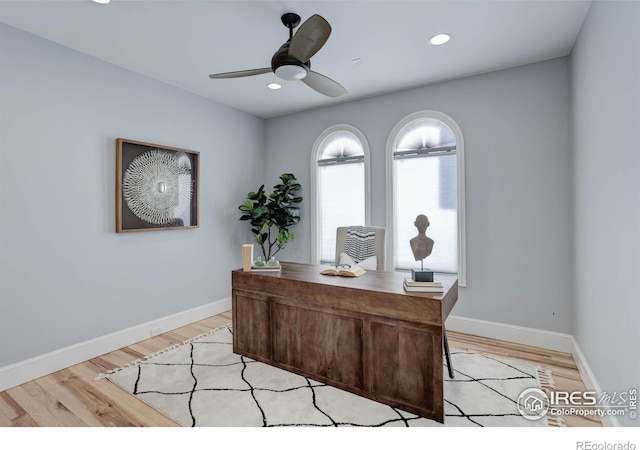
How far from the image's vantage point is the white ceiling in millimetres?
2205

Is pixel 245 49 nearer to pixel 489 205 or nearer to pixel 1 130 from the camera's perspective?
pixel 1 130

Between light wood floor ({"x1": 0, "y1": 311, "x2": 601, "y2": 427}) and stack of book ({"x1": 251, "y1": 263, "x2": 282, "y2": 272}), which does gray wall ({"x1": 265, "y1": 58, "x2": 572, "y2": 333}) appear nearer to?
light wood floor ({"x1": 0, "y1": 311, "x2": 601, "y2": 427})

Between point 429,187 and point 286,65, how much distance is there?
7.25 feet

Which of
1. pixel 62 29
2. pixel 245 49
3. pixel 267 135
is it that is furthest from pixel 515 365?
pixel 62 29

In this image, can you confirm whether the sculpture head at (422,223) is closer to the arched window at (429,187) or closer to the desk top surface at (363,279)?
the desk top surface at (363,279)

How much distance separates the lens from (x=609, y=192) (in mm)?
1824

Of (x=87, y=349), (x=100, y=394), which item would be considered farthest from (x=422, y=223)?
(x=87, y=349)

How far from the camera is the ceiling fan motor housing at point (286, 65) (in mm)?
2051

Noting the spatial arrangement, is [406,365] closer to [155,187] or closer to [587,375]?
[587,375]

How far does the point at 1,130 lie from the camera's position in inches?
92.6

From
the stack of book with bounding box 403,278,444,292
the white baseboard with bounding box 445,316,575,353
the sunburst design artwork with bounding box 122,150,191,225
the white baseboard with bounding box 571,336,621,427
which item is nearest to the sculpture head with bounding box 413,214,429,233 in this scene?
the stack of book with bounding box 403,278,444,292

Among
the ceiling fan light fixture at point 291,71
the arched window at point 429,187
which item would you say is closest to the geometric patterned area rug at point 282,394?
the arched window at point 429,187

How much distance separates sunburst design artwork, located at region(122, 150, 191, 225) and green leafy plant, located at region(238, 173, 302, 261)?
0.82 m

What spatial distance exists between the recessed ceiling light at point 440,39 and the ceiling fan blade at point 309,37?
1.19 metres
